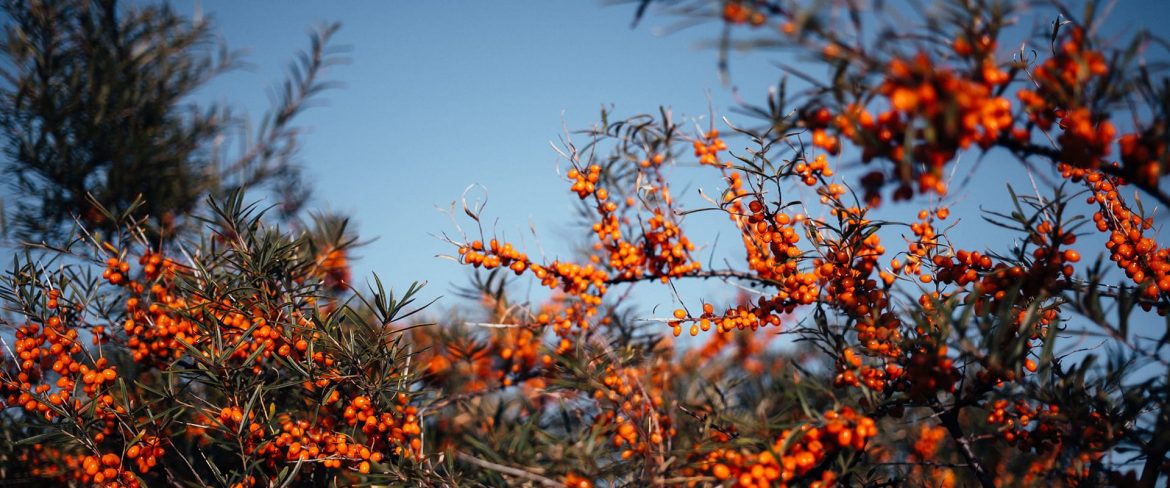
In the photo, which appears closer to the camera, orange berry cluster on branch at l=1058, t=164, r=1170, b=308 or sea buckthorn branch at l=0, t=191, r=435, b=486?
orange berry cluster on branch at l=1058, t=164, r=1170, b=308

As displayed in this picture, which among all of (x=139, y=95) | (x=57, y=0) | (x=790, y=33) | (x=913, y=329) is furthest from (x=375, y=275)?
(x=57, y=0)

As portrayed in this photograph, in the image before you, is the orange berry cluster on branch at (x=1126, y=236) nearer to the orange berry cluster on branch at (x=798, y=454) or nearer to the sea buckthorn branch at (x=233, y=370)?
the orange berry cluster on branch at (x=798, y=454)

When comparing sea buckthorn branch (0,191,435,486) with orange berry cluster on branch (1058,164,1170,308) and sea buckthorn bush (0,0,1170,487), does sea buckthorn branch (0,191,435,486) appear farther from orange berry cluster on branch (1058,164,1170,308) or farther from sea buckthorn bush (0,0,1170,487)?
orange berry cluster on branch (1058,164,1170,308)

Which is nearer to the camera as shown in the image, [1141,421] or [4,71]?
[1141,421]

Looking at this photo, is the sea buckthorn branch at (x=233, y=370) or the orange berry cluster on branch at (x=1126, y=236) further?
the sea buckthorn branch at (x=233, y=370)

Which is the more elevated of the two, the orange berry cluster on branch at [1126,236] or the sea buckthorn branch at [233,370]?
the orange berry cluster on branch at [1126,236]

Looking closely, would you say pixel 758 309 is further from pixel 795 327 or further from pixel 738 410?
pixel 738 410

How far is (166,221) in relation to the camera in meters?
2.50

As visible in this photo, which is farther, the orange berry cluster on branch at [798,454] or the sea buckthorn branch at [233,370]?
the sea buckthorn branch at [233,370]

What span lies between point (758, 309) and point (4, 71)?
296 centimetres

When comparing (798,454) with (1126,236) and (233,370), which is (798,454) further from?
(233,370)

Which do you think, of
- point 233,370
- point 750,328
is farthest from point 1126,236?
point 233,370

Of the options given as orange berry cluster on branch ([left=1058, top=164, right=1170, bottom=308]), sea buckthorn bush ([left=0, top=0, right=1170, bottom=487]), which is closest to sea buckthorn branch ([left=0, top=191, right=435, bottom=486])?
sea buckthorn bush ([left=0, top=0, right=1170, bottom=487])

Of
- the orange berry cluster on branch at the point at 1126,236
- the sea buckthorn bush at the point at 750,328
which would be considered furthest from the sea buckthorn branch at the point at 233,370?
the orange berry cluster on branch at the point at 1126,236
